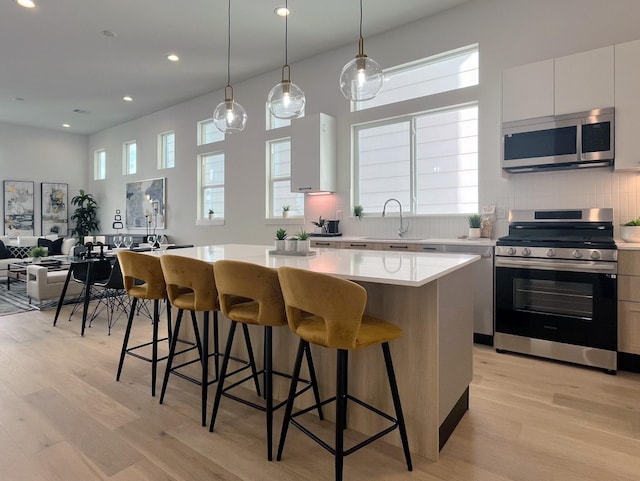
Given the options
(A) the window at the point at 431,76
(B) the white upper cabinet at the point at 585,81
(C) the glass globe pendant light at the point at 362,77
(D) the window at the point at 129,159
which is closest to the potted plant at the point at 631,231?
(B) the white upper cabinet at the point at 585,81

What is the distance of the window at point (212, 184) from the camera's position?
7.00 m

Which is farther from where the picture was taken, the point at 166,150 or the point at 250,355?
the point at 166,150

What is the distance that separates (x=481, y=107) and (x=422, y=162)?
85 cm

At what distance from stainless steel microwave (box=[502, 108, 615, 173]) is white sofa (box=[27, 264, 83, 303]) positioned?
5.39 meters

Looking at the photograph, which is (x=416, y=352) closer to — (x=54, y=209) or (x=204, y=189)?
(x=204, y=189)

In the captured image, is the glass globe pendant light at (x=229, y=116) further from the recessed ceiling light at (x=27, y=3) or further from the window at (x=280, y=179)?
the recessed ceiling light at (x=27, y=3)

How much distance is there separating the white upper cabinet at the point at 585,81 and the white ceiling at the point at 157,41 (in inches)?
58.4

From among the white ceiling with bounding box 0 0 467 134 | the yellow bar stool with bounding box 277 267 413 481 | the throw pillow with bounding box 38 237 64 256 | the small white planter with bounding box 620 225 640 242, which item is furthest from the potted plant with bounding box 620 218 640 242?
the throw pillow with bounding box 38 237 64 256

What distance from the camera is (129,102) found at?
7508mm

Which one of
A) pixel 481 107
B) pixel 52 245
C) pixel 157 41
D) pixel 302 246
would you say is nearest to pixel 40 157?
pixel 52 245

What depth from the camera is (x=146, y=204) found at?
Result: 8344 mm

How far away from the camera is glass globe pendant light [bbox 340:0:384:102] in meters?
2.55

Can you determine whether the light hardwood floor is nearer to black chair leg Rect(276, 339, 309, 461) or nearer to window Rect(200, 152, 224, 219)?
black chair leg Rect(276, 339, 309, 461)

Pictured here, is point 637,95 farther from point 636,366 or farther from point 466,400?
point 466,400
